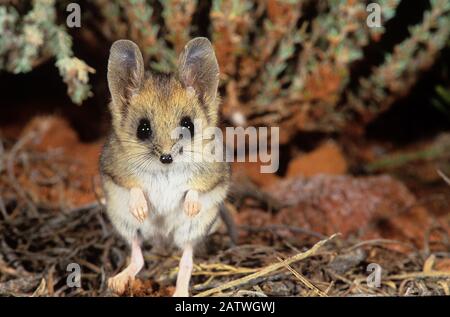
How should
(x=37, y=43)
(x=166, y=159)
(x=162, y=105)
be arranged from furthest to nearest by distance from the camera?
(x=37, y=43)
(x=162, y=105)
(x=166, y=159)

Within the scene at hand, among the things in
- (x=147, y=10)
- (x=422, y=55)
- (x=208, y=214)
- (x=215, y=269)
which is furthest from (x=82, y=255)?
(x=422, y=55)

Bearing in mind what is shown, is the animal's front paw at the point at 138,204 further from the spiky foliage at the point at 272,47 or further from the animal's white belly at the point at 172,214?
the spiky foliage at the point at 272,47

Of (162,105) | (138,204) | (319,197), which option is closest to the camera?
(162,105)

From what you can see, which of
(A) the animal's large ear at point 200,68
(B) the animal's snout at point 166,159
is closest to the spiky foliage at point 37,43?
(A) the animal's large ear at point 200,68

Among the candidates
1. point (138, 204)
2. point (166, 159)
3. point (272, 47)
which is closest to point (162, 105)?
point (166, 159)

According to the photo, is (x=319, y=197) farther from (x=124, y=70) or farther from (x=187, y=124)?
(x=124, y=70)

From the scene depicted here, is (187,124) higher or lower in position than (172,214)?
higher

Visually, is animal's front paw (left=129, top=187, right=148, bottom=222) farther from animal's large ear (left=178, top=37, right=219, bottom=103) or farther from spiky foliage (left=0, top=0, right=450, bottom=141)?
spiky foliage (left=0, top=0, right=450, bottom=141)

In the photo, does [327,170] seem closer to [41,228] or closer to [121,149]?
[41,228]
